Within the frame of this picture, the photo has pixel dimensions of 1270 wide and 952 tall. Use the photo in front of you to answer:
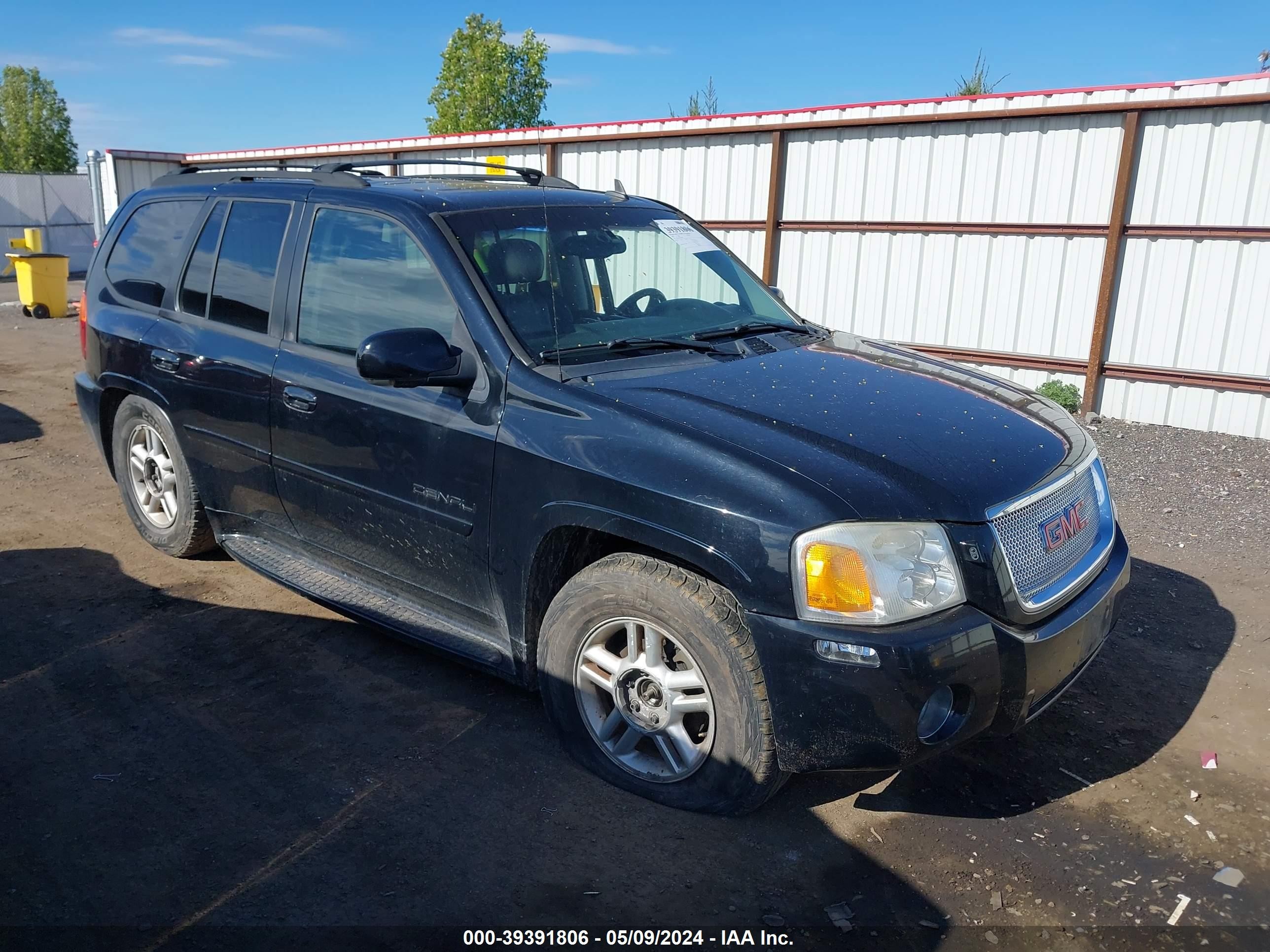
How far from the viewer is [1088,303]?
10.2 meters

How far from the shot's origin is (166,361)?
473 centimetres

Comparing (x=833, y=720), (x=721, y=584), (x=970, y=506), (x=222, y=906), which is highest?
(x=970, y=506)

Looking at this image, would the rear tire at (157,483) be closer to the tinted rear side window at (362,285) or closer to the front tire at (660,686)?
the tinted rear side window at (362,285)

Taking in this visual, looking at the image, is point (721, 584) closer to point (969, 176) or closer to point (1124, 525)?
point (1124, 525)

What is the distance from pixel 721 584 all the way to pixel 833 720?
1.61ft

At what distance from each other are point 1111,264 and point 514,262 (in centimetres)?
813

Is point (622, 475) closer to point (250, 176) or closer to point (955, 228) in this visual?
point (250, 176)

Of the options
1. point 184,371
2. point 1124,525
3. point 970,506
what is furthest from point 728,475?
point 1124,525

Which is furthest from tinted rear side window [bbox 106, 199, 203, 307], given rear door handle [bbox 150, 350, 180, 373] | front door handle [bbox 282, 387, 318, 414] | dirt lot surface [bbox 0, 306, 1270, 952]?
dirt lot surface [bbox 0, 306, 1270, 952]

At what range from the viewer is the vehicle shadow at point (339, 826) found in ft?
8.87

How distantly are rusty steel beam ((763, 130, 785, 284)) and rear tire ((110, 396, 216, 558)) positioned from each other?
837 centimetres

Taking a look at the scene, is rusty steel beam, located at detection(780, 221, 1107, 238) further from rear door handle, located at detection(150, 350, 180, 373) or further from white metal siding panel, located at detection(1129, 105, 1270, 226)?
rear door handle, located at detection(150, 350, 180, 373)

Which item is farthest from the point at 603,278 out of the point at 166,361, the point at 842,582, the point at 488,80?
the point at 488,80

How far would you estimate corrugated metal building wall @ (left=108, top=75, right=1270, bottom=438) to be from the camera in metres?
9.40
